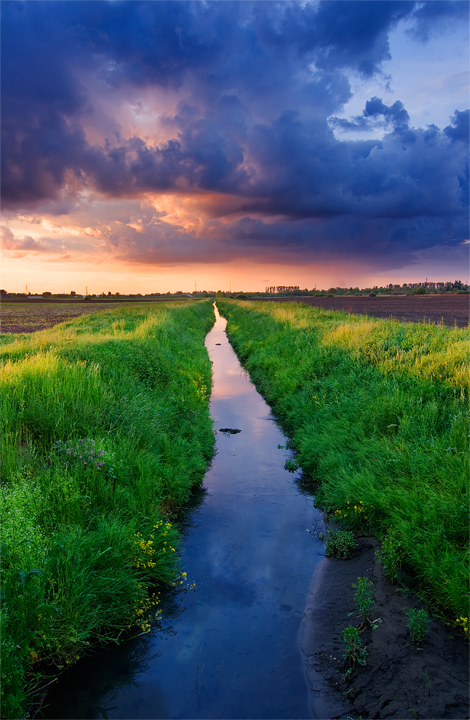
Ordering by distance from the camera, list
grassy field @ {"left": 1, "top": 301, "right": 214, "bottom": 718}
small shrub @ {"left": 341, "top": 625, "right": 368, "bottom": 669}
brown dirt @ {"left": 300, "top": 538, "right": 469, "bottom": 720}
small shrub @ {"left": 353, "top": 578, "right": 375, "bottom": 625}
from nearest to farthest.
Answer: brown dirt @ {"left": 300, "top": 538, "right": 469, "bottom": 720}, grassy field @ {"left": 1, "top": 301, "right": 214, "bottom": 718}, small shrub @ {"left": 341, "top": 625, "right": 368, "bottom": 669}, small shrub @ {"left": 353, "top": 578, "right": 375, "bottom": 625}

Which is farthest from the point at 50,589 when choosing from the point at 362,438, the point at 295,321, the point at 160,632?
the point at 295,321

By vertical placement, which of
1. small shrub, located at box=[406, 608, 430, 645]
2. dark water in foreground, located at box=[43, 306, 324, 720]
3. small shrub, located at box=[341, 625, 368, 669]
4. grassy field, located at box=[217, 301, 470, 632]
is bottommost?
dark water in foreground, located at box=[43, 306, 324, 720]

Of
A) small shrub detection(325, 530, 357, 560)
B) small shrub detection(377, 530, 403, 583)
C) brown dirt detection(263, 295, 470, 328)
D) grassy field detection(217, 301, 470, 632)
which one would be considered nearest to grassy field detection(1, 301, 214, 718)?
small shrub detection(325, 530, 357, 560)

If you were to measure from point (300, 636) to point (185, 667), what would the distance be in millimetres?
1321

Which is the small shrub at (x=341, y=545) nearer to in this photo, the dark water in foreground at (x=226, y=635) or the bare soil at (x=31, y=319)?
the dark water in foreground at (x=226, y=635)

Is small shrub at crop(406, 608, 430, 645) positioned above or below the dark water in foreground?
above

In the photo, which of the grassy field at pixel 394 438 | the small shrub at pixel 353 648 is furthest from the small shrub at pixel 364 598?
the grassy field at pixel 394 438

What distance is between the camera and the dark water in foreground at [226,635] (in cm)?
378

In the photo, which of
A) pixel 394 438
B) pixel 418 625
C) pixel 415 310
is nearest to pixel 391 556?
pixel 418 625

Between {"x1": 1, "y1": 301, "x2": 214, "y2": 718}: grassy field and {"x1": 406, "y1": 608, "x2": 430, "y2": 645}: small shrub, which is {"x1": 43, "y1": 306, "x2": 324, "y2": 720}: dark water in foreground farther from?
{"x1": 406, "y1": 608, "x2": 430, "y2": 645}: small shrub

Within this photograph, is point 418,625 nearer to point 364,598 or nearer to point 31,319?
point 364,598

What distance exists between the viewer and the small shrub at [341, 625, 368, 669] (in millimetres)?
3885

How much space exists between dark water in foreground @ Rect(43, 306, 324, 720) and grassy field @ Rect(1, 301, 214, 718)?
1.06ft

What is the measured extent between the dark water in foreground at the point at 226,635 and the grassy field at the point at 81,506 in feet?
1.06
